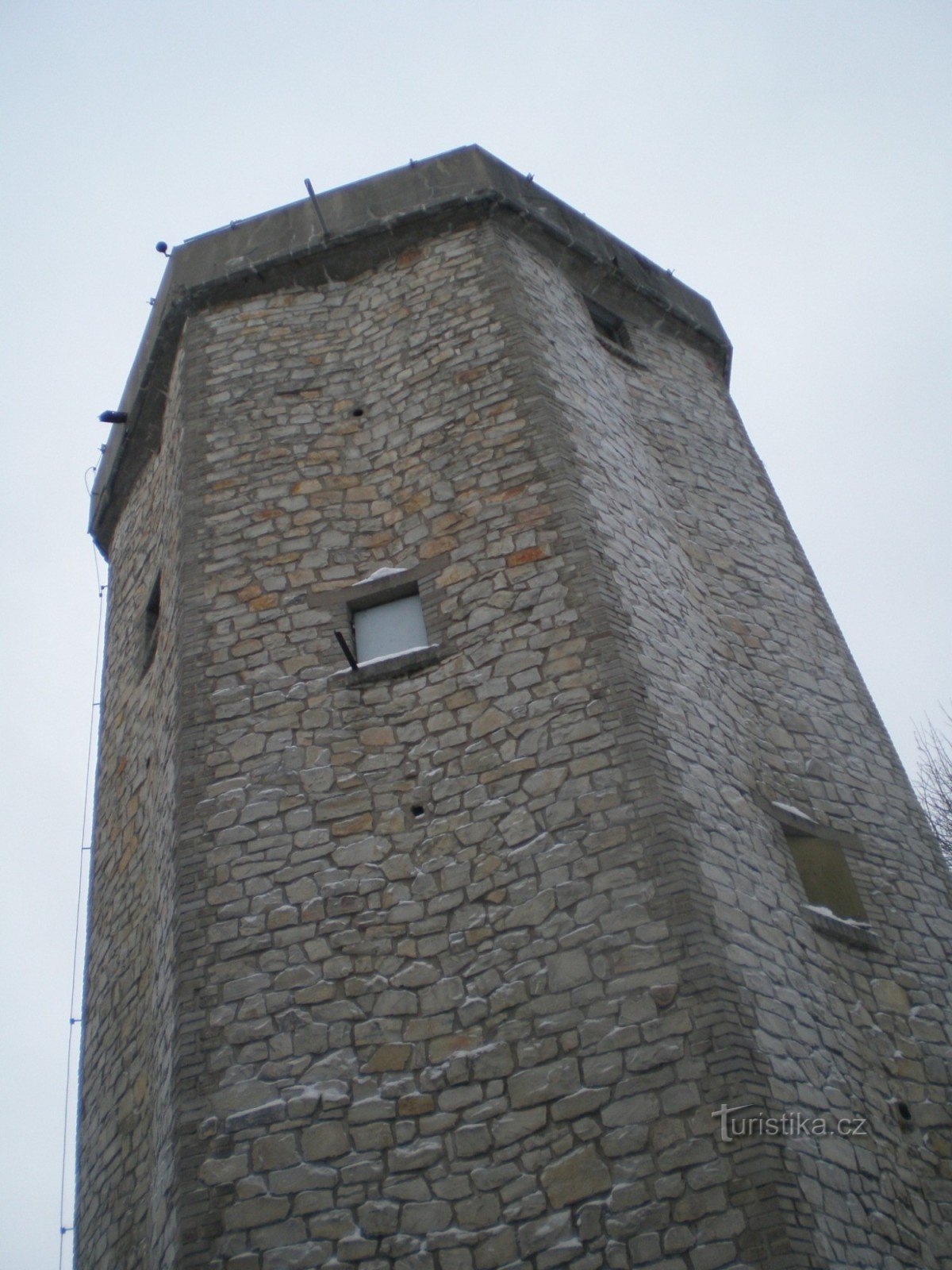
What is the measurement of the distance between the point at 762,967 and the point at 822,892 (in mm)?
1449

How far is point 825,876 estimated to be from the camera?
27.6 feet

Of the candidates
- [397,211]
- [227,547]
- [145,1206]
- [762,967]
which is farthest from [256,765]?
[397,211]

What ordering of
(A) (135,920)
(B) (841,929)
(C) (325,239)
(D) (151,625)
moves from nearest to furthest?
(B) (841,929)
(A) (135,920)
(D) (151,625)
(C) (325,239)

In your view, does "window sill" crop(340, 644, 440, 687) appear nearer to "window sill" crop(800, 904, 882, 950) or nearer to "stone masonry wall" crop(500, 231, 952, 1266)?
"stone masonry wall" crop(500, 231, 952, 1266)

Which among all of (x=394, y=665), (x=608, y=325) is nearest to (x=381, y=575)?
(x=394, y=665)

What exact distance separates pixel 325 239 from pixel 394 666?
401 cm

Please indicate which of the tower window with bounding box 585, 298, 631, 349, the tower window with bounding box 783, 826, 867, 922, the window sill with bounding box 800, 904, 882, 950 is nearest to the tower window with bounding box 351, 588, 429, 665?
the tower window with bounding box 783, 826, 867, 922

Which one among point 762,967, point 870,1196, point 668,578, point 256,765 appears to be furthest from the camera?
point 668,578

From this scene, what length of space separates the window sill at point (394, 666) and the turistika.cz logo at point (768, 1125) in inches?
122

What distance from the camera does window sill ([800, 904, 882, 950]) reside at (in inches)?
309

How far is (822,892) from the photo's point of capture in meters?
8.28

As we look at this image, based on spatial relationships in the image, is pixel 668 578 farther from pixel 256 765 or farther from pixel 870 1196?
pixel 870 1196

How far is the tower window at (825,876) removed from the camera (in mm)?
8250

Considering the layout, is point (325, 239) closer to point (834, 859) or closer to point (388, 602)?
point (388, 602)
